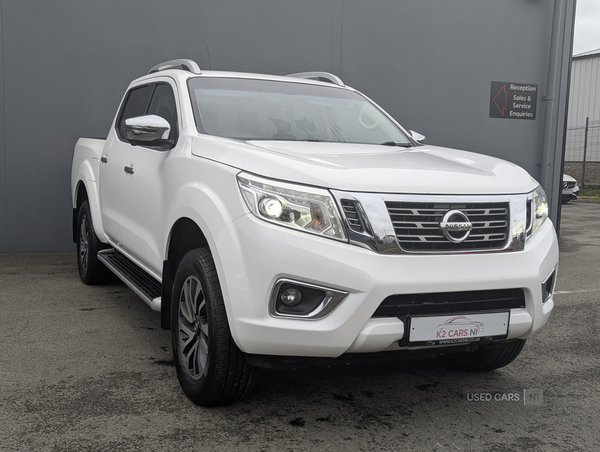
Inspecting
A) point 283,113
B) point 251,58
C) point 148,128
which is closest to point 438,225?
point 283,113

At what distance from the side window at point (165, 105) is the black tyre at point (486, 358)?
2146 millimetres

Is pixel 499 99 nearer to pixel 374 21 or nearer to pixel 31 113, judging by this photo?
pixel 374 21

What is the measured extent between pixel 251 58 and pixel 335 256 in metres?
6.00

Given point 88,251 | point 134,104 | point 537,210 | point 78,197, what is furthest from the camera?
point 78,197

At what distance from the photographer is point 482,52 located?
9312 mm

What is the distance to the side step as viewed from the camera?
3.79 metres

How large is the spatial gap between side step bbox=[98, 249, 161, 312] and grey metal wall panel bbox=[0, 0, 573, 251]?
2.76 meters

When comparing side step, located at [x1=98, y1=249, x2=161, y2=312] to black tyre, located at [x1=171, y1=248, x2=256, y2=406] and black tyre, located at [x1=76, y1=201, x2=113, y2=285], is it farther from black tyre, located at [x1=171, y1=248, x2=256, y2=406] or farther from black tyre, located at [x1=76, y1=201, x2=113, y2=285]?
black tyre, located at [x1=171, y1=248, x2=256, y2=406]

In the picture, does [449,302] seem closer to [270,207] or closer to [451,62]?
[270,207]

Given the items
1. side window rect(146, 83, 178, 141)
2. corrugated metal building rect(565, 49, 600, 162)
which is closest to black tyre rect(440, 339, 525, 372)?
side window rect(146, 83, 178, 141)

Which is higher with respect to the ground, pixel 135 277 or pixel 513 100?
pixel 513 100

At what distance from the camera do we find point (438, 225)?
9.14 feet

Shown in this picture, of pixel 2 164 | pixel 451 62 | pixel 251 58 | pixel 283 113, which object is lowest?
pixel 2 164

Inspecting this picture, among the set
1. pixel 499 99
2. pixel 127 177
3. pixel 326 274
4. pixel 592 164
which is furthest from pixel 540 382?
pixel 592 164
